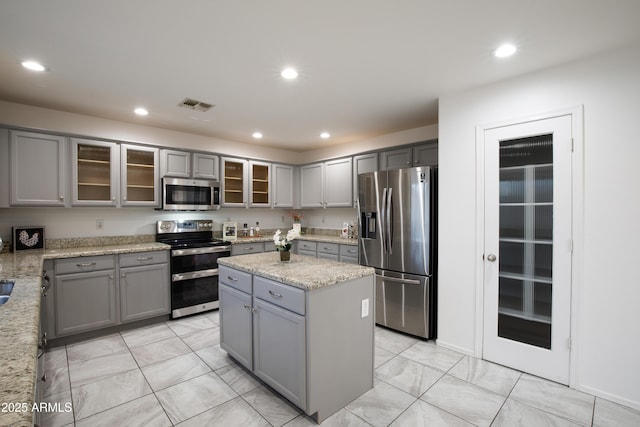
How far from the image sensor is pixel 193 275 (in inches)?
154

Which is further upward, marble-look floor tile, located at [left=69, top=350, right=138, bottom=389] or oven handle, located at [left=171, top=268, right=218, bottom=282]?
oven handle, located at [left=171, top=268, right=218, bottom=282]

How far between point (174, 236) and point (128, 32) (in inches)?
112

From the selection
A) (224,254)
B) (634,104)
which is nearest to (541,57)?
(634,104)

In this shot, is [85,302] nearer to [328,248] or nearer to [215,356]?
[215,356]

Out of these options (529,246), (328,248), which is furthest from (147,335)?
(529,246)

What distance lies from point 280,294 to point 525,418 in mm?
1810

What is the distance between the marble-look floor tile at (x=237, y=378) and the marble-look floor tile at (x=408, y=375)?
3.42ft

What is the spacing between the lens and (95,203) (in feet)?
11.6

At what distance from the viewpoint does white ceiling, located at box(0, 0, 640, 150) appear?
5.81ft

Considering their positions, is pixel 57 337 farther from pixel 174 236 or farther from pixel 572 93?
pixel 572 93

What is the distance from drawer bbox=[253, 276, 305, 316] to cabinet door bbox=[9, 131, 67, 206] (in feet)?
8.83

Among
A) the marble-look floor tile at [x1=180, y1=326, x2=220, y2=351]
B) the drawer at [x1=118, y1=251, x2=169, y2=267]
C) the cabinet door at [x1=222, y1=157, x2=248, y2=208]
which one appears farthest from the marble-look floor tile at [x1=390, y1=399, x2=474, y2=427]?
the cabinet door at [x1=222, y1=157, x2=248, y2=208]

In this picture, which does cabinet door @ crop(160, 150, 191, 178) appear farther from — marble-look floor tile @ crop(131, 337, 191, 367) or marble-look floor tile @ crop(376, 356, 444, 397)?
marble-look floor tile @ crop(376, 356, 444, 397)

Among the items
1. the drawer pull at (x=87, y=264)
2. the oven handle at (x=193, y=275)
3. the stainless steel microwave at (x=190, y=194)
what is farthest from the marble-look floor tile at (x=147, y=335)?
the stainless steel microwave at (x=190, y=194)
